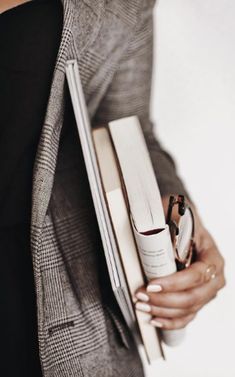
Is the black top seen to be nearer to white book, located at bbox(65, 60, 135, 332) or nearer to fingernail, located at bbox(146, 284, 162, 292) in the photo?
white book, located at bbox(65, 60, 135, 332)

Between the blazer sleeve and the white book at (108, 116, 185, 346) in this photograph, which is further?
the blazer sleeve

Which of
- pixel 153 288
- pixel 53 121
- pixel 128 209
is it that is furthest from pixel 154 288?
pixel 53 121

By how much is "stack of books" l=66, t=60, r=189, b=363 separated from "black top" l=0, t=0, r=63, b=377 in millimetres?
78

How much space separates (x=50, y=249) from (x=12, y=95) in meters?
0.22

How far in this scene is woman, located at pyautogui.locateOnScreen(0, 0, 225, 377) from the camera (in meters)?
0.50

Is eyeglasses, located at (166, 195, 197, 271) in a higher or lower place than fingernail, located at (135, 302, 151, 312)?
higher

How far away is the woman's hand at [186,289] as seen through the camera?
1.61 ft

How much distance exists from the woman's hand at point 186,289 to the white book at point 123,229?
2cm

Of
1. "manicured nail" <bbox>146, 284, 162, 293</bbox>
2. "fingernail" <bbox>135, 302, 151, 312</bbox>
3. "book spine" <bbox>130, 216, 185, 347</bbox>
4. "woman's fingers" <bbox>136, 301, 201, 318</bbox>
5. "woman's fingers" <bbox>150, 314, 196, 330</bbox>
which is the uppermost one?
"book spine" <bbox>130, 216, 185, 347</bbox>

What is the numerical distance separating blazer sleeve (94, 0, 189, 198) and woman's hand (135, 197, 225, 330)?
6cm

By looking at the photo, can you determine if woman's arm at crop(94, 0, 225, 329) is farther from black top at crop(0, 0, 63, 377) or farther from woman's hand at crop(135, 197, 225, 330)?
black top at crop(0, 0, 63, 377)

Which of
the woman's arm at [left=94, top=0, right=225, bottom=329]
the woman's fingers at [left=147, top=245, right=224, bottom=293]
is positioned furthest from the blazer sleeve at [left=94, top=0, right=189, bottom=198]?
the woman's fingers at [left=147, top=245, right=224, bottom=293]

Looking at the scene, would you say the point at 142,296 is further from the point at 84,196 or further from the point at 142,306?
the point at 84,196

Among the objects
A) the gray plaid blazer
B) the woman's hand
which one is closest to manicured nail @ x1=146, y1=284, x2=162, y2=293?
the woman's hand
